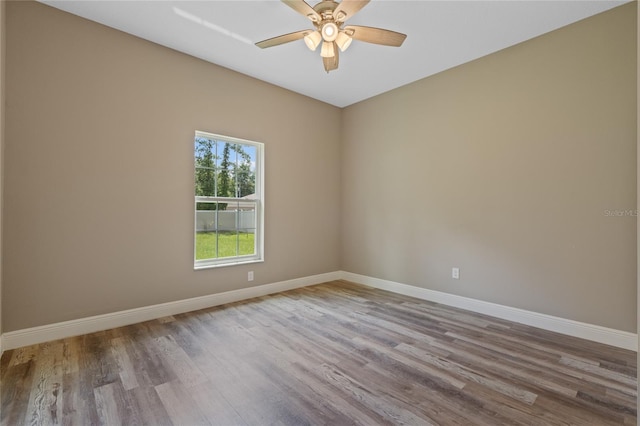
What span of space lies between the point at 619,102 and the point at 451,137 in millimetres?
1491

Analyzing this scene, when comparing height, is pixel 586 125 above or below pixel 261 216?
above

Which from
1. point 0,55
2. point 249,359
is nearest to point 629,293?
point 249,359

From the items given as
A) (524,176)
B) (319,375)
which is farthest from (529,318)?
(319,375)

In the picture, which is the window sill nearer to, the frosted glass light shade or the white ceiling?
the white ceiling

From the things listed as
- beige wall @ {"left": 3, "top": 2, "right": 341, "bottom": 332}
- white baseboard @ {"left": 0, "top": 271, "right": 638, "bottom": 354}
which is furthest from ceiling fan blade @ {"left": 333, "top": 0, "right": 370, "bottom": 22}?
white baseboard @ {"left": 0, "top": 271, "right": 638, "bottom": 354}

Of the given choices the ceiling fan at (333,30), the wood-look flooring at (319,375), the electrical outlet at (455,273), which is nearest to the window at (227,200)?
the wood-look flooring at (319,375)

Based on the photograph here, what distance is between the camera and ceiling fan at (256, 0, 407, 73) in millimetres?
2219

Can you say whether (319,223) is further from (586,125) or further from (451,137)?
(586,125)

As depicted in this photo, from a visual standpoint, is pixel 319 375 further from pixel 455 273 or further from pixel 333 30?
pixel 333 30

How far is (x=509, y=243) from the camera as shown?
3223mm

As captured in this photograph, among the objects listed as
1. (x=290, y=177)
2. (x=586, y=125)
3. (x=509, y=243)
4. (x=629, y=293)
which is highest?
(x=586, y=125)

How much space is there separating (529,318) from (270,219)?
129 inches

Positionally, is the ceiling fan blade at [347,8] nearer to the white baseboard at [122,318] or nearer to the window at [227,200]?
the window at [227,200]

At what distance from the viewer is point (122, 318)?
2965 mm
